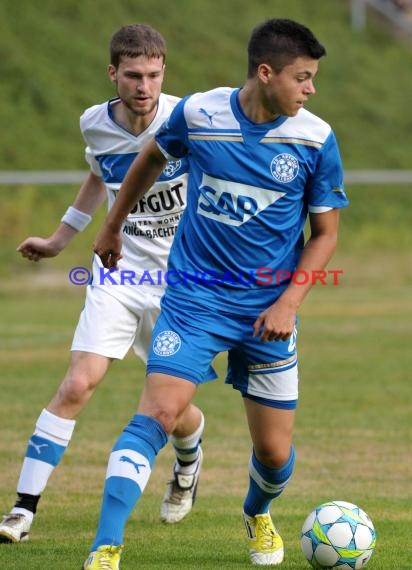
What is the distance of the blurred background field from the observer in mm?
6434

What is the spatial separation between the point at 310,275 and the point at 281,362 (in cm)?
42

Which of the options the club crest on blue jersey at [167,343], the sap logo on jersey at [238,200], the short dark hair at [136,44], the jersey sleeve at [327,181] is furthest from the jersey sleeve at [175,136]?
the short dark hair at [136,44]

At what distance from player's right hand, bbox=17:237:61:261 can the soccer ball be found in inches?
85.6

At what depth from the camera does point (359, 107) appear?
3033 centimetres

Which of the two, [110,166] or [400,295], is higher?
[110,166]

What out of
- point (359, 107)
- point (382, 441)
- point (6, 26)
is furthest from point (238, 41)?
point (382, 441)

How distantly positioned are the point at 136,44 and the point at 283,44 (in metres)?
1.45

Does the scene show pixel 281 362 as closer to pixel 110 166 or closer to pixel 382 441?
pixel 110 166

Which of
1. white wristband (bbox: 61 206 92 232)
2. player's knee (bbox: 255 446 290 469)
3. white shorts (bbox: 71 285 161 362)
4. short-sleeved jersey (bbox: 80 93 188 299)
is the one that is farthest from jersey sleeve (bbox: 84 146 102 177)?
player's knee (bbox: 255 446 290 469)

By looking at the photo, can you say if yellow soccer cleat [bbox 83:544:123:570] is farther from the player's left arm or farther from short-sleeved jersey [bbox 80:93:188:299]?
short-sleeved jersey [bbox 80:93:188:299]

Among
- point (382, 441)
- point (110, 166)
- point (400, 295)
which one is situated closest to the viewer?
point (110, 166)

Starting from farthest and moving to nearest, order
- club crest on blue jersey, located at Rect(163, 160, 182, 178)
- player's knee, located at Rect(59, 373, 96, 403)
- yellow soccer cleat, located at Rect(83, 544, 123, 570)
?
club crest on blue jersey, located at Rect(163, 160, 182, 178) < player's knee, located at Rect(59, 373, 96, 403) < yellow soccer cleat, located at Rect(83, 544, 123, 570)

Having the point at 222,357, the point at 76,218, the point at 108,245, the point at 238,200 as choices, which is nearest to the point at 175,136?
the point at 238,200

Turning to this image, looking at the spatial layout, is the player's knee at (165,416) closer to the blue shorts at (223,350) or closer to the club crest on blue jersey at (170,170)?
the blue shorts at (223,350)
